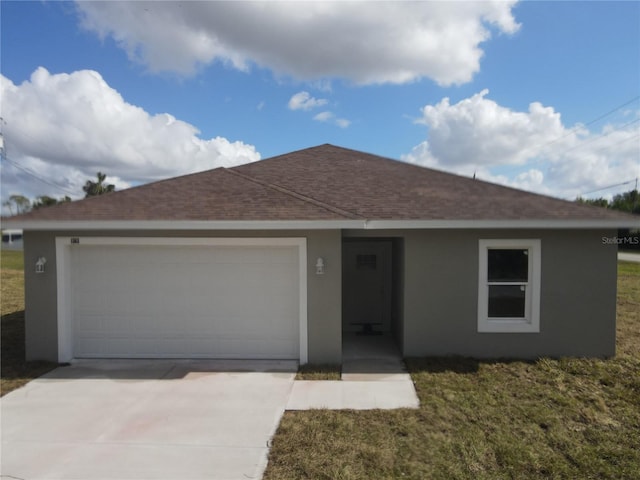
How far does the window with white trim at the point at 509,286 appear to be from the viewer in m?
7.49

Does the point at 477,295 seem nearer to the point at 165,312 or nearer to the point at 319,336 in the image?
the point at 319,336

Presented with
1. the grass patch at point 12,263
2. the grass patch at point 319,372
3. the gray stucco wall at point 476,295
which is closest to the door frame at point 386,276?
the gray stucco wall at point 476,295

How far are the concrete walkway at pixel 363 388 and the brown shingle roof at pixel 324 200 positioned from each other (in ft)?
9.07

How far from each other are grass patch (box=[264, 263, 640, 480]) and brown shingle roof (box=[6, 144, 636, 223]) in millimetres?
2868

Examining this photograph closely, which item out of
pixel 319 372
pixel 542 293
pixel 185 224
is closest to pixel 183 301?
pixel 185 224

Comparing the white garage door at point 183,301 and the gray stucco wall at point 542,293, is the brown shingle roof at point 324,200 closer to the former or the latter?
the gray stucco wall at point 542,293

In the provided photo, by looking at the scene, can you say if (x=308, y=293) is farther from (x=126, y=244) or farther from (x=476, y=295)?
(x=126, y=244)

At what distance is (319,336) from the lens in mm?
7258

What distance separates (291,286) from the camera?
24.6ft

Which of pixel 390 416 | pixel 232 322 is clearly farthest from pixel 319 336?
pixel 390 416

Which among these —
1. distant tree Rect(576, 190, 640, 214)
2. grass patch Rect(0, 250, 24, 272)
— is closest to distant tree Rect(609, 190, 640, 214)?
distant tree Rect(576, 190, 640, 214)

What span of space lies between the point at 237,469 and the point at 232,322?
3652mm

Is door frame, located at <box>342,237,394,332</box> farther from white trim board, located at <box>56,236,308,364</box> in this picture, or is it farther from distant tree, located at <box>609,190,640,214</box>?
distant tree, located at <box>609,190,640,214</box>

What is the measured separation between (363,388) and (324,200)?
3.95 metres
